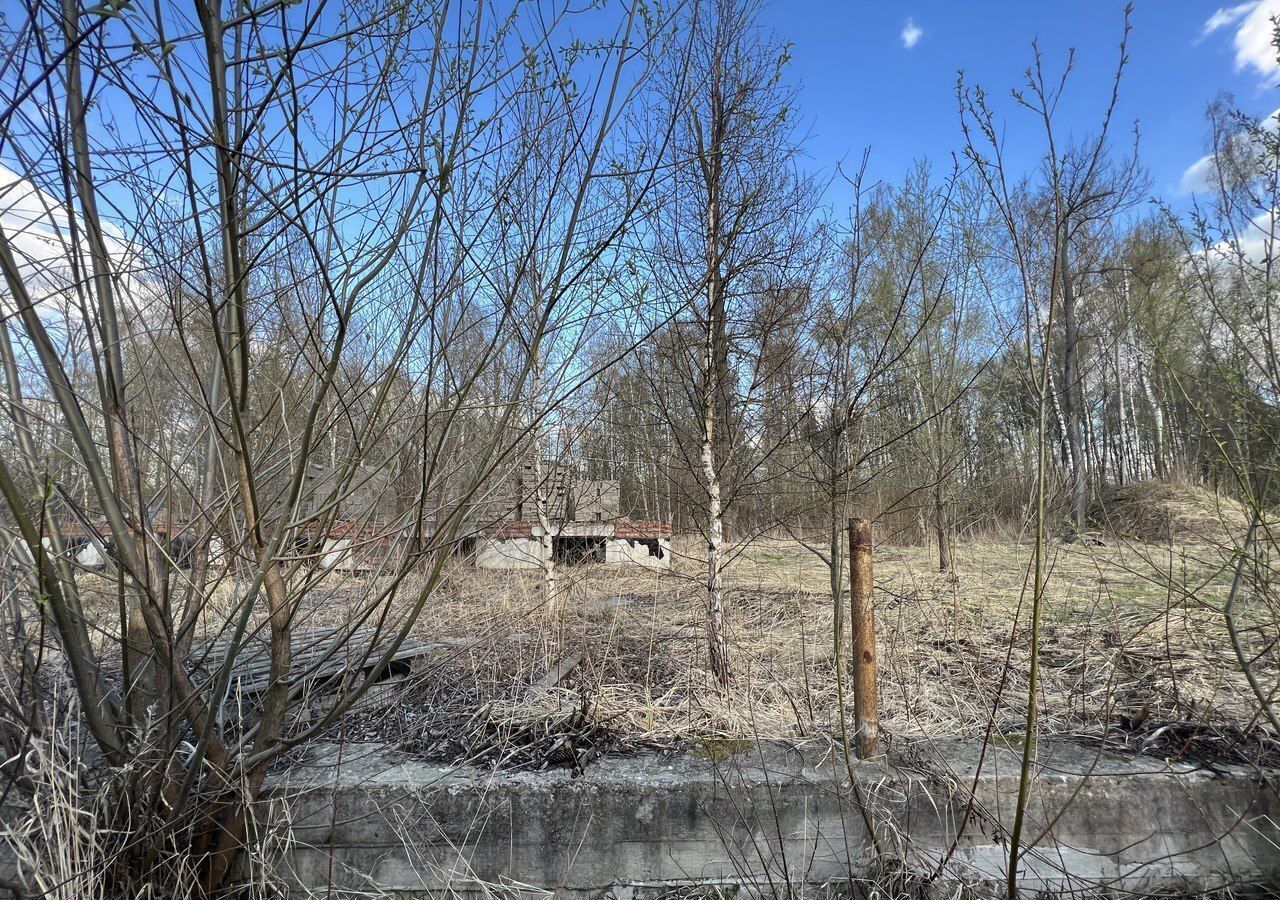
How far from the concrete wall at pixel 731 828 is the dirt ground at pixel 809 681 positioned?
0.79ft

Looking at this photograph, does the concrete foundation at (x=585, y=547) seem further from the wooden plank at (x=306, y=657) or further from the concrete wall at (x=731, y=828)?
the concrete wall at (x=731, y=828)

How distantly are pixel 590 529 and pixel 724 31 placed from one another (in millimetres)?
7008

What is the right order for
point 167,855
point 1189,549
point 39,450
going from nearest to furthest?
point 167,855, point 39,450, point 1189,549

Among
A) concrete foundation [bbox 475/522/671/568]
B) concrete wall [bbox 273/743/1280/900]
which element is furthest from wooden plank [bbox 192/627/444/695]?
concrete foundation [bbox 475/522/671/568]

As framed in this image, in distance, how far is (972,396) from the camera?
14430 millimetres

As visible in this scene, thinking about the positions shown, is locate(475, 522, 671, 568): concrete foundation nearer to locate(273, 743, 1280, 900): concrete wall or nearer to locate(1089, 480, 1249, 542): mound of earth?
locate(273, 743, 1280, 900): concrete wall

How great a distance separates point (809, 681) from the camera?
13.2 ft

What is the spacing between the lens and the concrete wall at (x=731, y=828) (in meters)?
2.64

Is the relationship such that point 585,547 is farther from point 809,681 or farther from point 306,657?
point 306,657

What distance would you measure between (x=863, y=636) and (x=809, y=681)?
142cm

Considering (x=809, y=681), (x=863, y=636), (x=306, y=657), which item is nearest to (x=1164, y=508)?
(x=809, y=681)

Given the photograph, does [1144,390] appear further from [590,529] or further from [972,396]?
[590,529]

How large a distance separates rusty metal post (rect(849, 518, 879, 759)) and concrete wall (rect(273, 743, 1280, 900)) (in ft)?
0.46

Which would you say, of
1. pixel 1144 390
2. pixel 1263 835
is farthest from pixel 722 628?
pixel 1144 390
